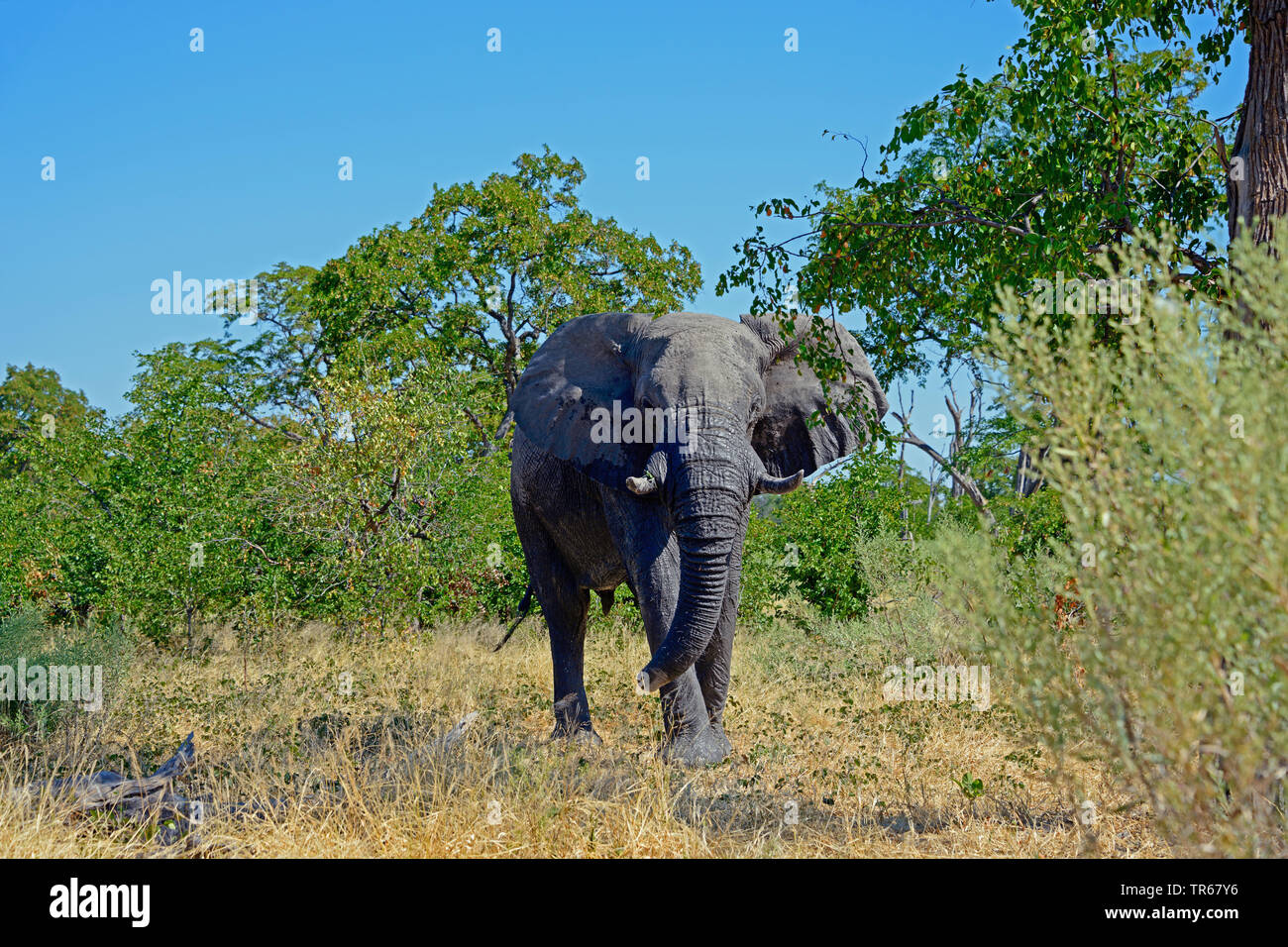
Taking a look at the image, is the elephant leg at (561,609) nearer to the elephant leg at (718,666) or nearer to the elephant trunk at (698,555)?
the elephant leg at (718,666)

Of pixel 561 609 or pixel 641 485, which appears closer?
pixel 641 485

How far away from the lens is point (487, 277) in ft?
75.9

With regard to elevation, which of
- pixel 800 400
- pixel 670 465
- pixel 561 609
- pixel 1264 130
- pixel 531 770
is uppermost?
pixel 1264 130

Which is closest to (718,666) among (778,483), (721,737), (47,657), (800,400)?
(721,737)

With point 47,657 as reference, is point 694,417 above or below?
above

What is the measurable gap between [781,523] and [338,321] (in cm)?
1238

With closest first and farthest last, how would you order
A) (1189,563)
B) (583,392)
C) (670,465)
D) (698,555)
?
(1189,563) < (698,555) < (670,465) < (583,392)

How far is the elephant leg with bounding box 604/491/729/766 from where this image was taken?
7172mm

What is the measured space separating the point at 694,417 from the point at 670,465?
38cm

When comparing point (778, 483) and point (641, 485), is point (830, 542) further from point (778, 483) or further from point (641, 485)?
point (641, 485)

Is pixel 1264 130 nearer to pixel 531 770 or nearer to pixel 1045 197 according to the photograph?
pixel 1045 197

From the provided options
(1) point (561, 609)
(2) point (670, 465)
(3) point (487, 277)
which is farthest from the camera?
(3) point (487, 277)

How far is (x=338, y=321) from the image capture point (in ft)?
77.2
